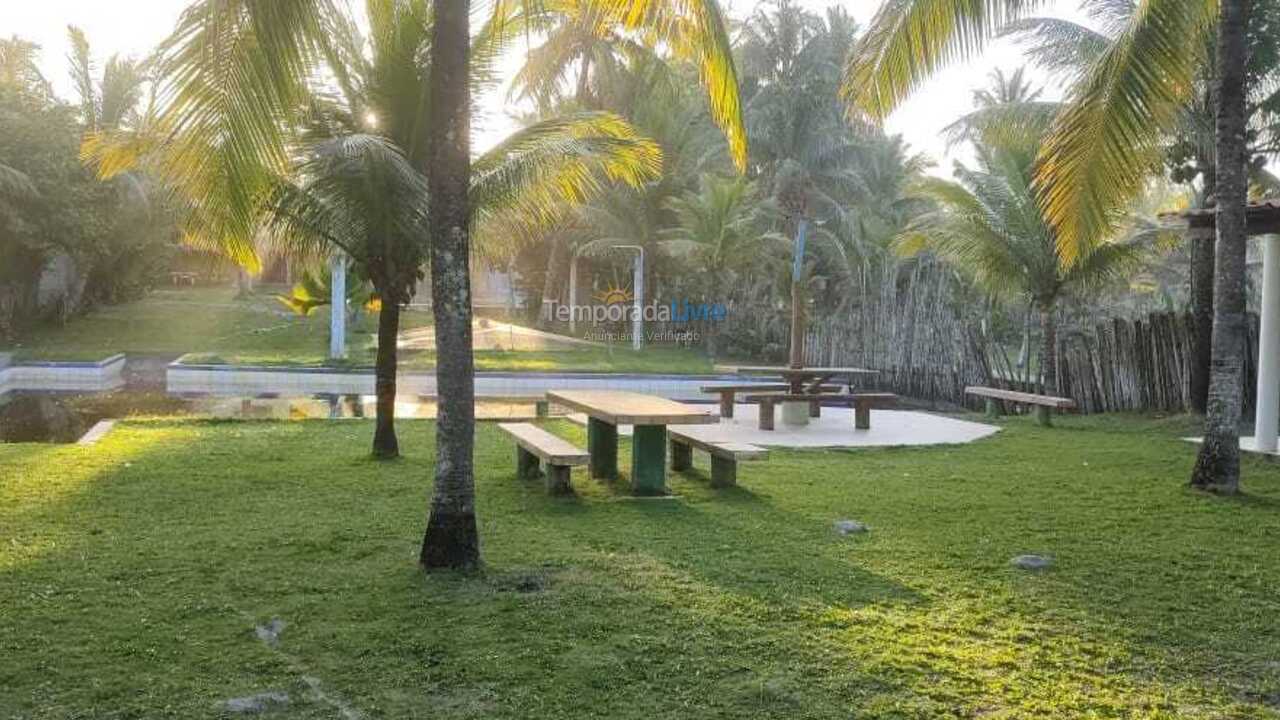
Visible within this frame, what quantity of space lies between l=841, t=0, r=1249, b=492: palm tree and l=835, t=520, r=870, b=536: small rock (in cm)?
305

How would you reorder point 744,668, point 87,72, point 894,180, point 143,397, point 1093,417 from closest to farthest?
point 744,668
point 1093,417
point 143,397
point 87,72
point 894,180

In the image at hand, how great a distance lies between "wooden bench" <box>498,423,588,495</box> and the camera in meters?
6.87

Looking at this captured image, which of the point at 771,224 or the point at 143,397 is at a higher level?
the point at 771,224

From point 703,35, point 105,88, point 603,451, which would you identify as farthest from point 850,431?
point 105,88

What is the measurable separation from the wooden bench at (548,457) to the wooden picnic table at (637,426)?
31 centimetres

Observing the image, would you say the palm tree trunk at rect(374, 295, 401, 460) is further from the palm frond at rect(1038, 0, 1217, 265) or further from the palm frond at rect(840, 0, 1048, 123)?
the palm frond at rect(1038, 0, 1217, 265)

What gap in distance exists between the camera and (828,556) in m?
5.64

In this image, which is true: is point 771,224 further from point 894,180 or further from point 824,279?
point 894,180

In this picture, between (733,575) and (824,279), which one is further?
(824,279)

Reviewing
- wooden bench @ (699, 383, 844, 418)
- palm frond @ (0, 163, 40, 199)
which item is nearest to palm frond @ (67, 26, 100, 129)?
palm frond @ (0, 163, 40, 199)

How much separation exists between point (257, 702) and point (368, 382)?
47.3ft

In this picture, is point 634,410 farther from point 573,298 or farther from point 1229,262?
point 573,298

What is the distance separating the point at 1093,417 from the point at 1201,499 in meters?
6.11

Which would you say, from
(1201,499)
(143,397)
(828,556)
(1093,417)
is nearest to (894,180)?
(1093,417)
